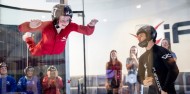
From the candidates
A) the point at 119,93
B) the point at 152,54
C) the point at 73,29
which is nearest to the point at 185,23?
the point at 152,54

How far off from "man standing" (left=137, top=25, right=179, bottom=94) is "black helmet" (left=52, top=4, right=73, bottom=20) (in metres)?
0.44

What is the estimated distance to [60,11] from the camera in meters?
1.20

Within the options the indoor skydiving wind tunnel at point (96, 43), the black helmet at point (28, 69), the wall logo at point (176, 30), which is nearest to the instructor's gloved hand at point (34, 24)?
the indoor skydiving wind tunnel at point (96, 43)

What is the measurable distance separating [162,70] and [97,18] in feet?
1.70

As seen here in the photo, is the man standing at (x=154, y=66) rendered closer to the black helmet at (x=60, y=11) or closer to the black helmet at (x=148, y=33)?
the black helmet at (x=148, y=33)

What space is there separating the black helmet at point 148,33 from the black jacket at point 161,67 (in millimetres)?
49

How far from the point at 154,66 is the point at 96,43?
1.31 feet

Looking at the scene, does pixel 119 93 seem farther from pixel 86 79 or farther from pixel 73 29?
pixel 73 29

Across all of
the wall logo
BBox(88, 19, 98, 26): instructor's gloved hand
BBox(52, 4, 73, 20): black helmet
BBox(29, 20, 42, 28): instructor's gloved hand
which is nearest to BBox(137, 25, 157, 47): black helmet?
the wall logo

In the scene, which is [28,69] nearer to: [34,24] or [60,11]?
[34,24]

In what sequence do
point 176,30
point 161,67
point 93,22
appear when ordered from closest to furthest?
point 161,67 < point 93,22 < point 176,30

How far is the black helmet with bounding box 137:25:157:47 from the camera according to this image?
125 cm

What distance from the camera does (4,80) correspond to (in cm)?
120

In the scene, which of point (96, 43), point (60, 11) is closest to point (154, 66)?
point (96, 43)
